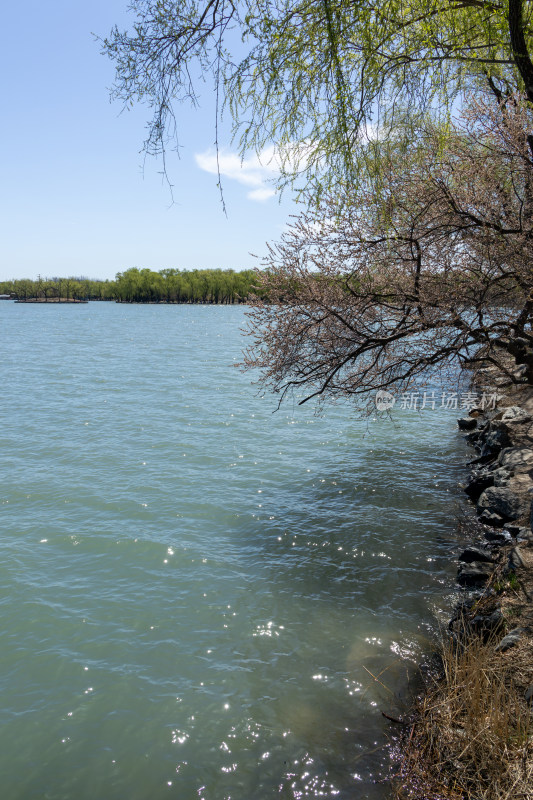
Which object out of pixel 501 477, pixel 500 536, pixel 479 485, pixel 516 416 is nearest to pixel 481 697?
pixel 500 536

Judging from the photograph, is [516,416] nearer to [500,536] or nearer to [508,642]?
[500,536]

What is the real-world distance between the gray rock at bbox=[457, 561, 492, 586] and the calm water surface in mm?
340

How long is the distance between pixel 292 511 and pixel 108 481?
4.57 meters

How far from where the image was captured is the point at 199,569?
863cm

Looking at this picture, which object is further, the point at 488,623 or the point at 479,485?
the point at 479,485

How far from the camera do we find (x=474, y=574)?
743 cm

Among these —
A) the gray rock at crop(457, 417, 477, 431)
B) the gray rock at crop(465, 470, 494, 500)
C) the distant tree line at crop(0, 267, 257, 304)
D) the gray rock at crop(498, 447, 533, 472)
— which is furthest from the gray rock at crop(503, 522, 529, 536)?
the distant tree line at crop(0, 267, 257, 304)

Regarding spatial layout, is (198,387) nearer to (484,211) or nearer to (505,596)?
(484,211)

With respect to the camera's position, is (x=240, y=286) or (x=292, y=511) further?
(x=240, y=286)

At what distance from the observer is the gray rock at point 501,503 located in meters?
8.77

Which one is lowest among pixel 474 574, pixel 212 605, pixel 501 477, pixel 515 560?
pixel 212 605

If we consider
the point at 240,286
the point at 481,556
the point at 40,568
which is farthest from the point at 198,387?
the point at 240,286

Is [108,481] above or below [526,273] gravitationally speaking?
below

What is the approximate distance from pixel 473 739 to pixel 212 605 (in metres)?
4.29
